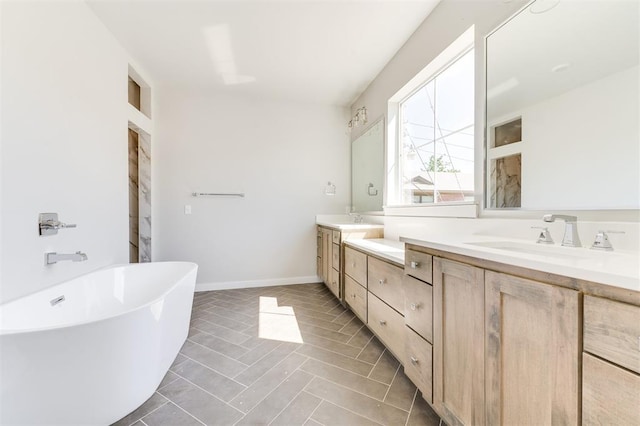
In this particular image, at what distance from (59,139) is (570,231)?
2.98 metres

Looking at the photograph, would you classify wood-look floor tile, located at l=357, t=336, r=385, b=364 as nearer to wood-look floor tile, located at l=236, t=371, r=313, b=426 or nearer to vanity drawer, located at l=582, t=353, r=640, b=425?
wood-look floor tile, located at l=236, t=371, r=313, b=426

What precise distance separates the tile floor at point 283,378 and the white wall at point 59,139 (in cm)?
106

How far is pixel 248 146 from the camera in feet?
11.9

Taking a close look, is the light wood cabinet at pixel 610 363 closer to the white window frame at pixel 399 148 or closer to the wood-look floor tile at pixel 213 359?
the white window frame at pixel 399 148

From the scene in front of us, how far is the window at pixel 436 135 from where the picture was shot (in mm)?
1923

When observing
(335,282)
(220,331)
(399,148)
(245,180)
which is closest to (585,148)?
(399,148)

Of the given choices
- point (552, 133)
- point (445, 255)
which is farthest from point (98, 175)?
point (552, 133)

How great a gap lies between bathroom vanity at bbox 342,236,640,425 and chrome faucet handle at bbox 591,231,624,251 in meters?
0.05

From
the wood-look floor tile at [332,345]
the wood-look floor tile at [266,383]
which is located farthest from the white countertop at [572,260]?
the wood-look floor tile at [266,383]

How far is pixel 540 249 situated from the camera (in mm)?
1136

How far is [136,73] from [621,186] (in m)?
3.94

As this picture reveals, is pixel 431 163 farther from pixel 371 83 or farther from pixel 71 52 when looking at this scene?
pixel 71 52

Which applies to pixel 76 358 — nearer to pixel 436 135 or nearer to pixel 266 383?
pixel 266 383

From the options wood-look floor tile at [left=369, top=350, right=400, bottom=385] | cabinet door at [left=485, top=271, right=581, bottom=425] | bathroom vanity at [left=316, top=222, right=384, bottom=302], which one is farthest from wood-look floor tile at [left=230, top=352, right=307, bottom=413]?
cabinet door at [left=485, top=271, right=581, bottom=425]
